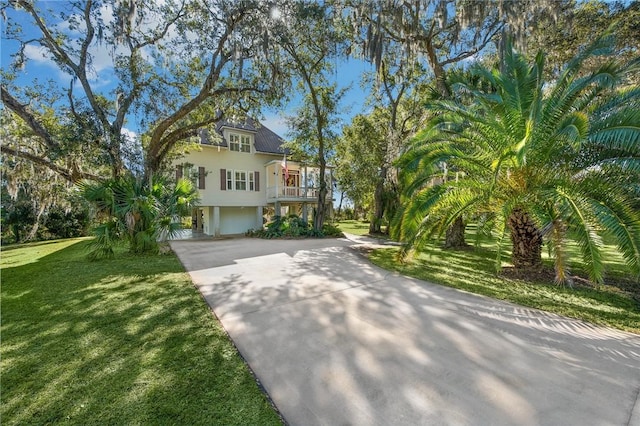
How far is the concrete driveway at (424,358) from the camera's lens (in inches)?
85.3

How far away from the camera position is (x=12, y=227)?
1820cm

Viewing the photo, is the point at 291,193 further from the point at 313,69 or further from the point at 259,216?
the point at 313,69

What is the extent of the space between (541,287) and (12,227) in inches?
1114

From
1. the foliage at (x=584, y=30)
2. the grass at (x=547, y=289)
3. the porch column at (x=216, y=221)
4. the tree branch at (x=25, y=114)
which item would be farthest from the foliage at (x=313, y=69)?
the grass at (x=547, y=289)

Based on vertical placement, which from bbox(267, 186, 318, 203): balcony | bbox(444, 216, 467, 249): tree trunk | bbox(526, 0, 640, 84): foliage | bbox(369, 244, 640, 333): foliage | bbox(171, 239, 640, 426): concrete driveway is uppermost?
bbox(526, 0, 640, 84): foliage

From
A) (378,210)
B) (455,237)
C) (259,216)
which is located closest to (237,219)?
(259,216)

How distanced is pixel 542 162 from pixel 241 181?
49.9ft

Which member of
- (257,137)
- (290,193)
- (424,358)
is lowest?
(424,358)

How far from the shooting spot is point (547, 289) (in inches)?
205

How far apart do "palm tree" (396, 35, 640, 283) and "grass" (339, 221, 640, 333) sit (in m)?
0.53

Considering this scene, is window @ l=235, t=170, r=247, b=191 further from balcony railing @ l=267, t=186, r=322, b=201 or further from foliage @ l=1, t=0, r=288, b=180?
foliage @ l=1, t=0, r=288, b=180

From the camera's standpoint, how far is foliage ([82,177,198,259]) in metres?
7.78

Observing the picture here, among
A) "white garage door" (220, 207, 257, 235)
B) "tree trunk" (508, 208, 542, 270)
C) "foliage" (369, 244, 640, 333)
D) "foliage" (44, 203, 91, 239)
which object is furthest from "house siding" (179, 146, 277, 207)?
"tree trunk" (508, 208, 542, 270)

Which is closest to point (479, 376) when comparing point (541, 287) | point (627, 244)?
point (627, 244)
